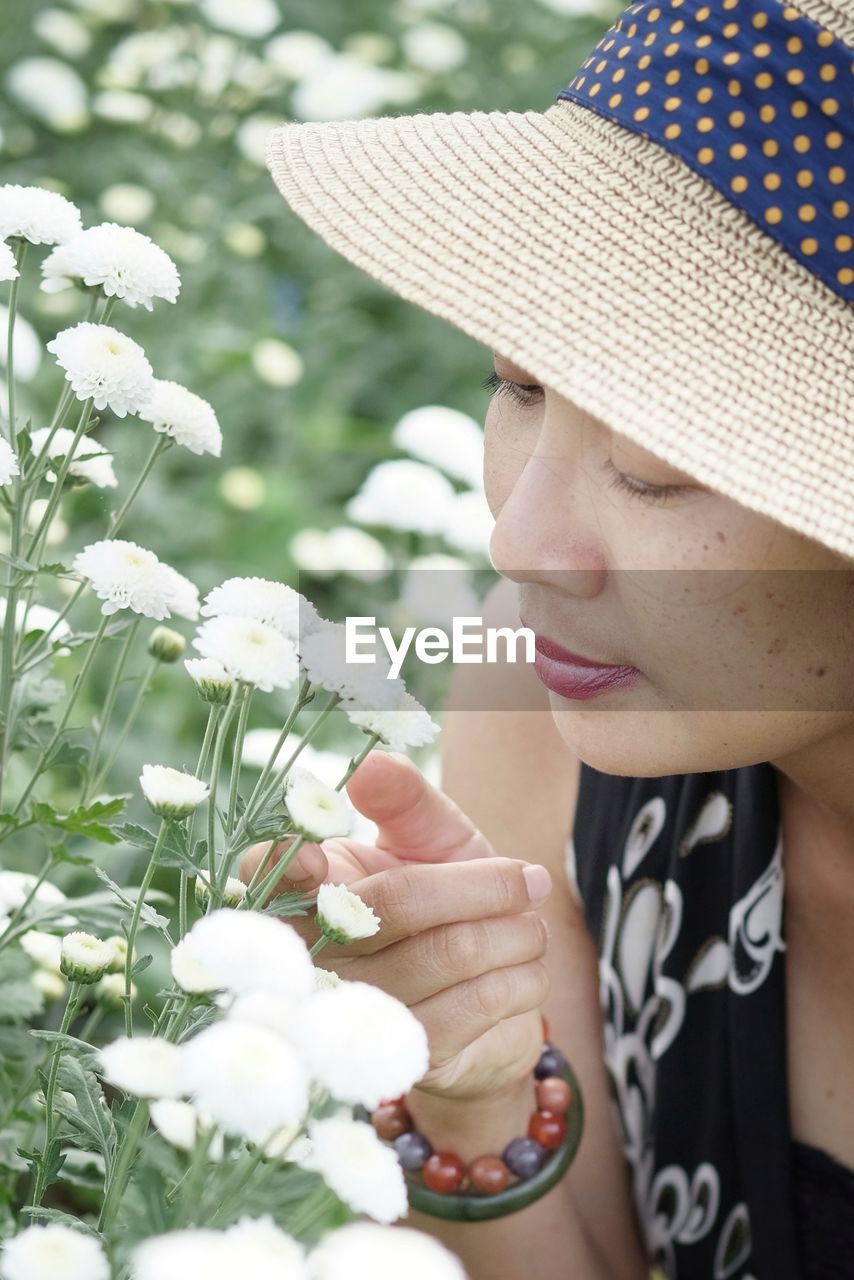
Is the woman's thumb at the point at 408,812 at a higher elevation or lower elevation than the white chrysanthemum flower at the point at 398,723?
lower

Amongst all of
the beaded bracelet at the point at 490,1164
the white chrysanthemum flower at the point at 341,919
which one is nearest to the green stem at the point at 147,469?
the white chrysanthemum flower at the point at 341,919

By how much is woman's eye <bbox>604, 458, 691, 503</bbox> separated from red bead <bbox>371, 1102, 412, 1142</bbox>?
0.51 m

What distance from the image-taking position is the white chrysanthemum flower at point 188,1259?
0.36m

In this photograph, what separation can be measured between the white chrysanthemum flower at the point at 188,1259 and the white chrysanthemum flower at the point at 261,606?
267 millimetres

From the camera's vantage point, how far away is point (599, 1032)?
1.27 m

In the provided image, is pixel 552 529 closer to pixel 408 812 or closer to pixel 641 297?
pixel 641 297

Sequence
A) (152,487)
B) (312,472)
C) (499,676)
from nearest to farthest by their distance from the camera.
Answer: (499,676) < (152,487) < (312,472)

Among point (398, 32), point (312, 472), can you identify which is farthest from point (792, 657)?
point (398, 32)

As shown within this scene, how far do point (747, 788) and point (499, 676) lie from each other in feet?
0.77

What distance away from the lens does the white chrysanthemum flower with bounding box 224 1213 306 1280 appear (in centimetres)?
36

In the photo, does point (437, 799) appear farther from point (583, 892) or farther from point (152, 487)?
point (152, 487)

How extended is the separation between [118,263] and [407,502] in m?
1.02

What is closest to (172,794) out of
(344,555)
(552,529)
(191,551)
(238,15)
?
(552,529)

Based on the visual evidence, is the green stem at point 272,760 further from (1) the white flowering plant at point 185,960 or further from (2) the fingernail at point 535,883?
(2) the fingernail at point 535,883
